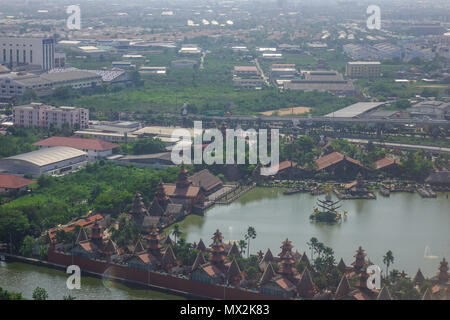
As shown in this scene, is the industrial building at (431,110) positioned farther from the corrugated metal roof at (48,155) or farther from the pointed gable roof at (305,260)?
the pointed gable roof at (305,260)

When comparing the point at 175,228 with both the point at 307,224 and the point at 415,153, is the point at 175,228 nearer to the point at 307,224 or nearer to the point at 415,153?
the point at 307,224

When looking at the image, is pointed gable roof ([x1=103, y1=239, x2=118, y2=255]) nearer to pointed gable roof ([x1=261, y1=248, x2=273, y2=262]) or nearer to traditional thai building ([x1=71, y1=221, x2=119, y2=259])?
traditional thai building ([x1=71, y1=221, x2=119, y2=259])

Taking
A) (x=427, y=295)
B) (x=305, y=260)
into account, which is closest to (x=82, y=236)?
(x=305, y=260)

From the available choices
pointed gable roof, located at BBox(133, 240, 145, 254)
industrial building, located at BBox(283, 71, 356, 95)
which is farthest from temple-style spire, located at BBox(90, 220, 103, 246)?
industrial building, located at BBox(283, 71, 356, 95)

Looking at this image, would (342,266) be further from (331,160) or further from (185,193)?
(331,160)

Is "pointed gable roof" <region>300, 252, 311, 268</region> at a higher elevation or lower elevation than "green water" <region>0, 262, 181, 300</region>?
higher

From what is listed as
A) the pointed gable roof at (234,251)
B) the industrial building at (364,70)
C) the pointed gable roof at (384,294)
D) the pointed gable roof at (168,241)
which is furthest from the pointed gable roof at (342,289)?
the industrial building at (364,70)

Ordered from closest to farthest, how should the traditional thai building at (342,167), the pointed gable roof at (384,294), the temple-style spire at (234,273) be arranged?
the pointed gable roof at (384,294) → the temple-style spire at (234,273) → the traditional thai building at (342,167)
